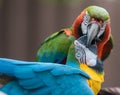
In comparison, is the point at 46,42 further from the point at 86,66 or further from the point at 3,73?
the point at 3,73

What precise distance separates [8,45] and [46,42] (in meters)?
0.47

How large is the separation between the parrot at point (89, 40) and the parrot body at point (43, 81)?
15cm

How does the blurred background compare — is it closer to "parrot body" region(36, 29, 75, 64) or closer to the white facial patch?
"parrot body" region(36, 29, 75, 64)

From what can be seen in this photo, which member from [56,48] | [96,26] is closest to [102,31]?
[96,26]

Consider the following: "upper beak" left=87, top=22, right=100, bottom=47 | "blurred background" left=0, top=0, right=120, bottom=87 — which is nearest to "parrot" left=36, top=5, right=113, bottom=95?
"upper beak" left=87, top=22, right=100, bottom=47

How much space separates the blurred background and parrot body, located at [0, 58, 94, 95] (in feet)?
3.81

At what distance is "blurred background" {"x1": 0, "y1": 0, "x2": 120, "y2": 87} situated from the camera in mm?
3547

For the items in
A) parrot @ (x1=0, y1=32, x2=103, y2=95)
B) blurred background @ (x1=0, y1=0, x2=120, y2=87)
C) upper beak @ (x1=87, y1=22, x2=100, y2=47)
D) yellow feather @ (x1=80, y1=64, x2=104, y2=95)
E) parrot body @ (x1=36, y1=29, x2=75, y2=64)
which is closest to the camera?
parrot @ (x1=0, y1=32, x2=103, y2=95)

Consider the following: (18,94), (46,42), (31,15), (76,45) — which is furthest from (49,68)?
(31,15)

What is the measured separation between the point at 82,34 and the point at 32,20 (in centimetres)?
80

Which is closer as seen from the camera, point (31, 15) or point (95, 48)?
point (95, 48)

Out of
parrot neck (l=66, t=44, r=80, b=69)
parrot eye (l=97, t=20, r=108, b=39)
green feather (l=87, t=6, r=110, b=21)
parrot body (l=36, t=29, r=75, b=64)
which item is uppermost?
green feather (l=87, t=6, r=110, b=21)

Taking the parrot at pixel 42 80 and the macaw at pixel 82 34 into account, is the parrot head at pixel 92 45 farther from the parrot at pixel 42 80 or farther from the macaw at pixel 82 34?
the parrot at pixel 42 80

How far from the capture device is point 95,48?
8.86 feet
